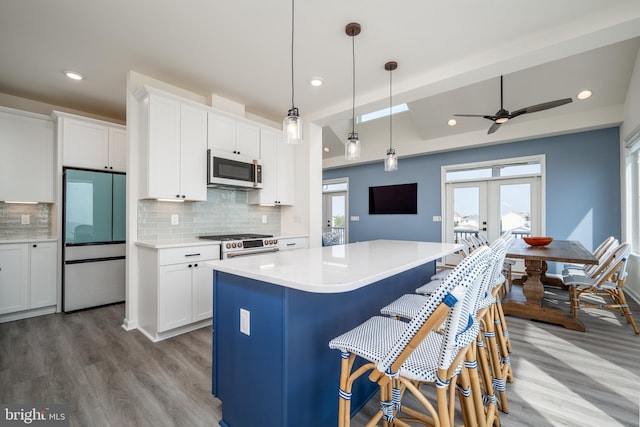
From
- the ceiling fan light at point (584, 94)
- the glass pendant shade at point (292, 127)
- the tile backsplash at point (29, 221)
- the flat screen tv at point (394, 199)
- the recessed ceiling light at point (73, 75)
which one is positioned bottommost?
the tile backsplash at point (29, 221)

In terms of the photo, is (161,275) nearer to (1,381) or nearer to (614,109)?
(1,381)

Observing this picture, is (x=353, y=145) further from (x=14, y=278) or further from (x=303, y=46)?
(x=14, y=278)

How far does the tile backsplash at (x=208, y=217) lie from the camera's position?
10.1ft

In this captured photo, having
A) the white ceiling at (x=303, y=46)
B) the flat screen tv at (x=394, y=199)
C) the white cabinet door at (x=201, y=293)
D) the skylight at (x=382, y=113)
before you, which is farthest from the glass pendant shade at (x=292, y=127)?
the flat screen tv at (x=394, y=199)

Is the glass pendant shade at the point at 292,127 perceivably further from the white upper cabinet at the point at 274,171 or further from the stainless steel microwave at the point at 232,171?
the white upper cabinet at the point at 274,171

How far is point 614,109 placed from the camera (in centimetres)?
416

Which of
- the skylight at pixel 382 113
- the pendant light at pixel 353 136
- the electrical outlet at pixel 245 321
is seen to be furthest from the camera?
the skylight at pixel 382 113

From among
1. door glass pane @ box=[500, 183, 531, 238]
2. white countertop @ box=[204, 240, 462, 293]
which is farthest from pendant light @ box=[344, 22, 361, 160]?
door glass pane @ box=[500, 183, 531, 238]

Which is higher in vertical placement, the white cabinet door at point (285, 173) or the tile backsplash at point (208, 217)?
the white cabinet door at point (285, 173)

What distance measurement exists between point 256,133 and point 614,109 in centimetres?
530

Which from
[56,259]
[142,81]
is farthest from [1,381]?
[142,81]

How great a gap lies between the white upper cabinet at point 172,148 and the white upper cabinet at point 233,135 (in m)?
0.12

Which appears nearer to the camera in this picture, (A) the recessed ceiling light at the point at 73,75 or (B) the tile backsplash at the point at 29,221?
(A) the recessed ceiling light at the point at 73,75

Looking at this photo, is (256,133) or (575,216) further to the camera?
(575,216)
